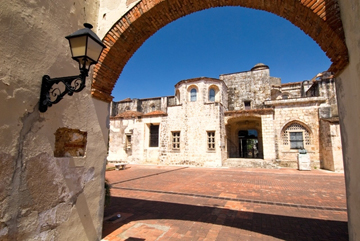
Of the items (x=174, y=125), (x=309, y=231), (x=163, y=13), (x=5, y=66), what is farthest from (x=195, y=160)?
(x=5, y=66)

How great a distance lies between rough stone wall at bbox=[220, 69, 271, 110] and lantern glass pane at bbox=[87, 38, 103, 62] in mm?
23452

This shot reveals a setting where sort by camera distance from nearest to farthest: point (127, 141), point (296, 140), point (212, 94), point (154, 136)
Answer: point (296, 140)
point (212, 94)
point (154, 136)
point (127, 141)

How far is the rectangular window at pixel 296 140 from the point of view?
17109 millimetres

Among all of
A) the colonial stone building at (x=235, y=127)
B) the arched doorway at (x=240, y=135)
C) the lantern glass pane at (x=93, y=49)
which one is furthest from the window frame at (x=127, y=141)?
the lantern glass pane at (x=93, y=49)

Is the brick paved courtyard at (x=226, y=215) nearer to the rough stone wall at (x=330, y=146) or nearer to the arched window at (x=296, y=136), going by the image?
the rough stone wall at (x=330, y=146)

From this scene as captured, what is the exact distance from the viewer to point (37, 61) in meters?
2.51

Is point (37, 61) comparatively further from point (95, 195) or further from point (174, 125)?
point (174, 125)

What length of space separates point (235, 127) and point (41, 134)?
71.8 ft

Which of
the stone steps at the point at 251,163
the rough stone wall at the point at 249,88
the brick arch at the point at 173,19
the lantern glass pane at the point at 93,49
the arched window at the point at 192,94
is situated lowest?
the stone steps at the point at 251,163

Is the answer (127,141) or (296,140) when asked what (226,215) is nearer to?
(296,140)

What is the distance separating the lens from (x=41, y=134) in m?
2.54

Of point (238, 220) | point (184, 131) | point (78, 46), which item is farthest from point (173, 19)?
point (184, 131)

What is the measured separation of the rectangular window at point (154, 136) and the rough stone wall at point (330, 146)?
49.5 ft

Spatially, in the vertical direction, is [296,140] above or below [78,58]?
below
